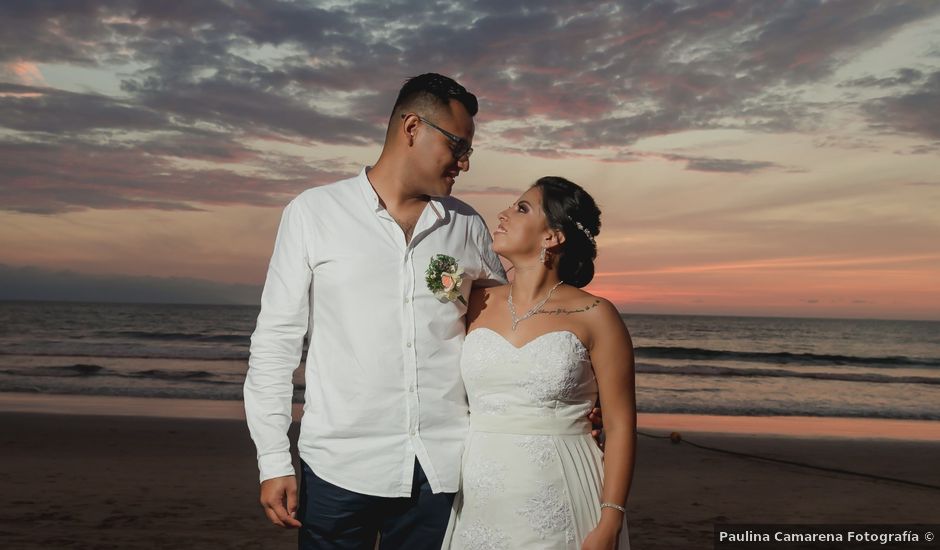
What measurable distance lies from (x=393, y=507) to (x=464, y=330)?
2.37ft

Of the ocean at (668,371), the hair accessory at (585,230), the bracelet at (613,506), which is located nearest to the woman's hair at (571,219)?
the hair accessory at (585,230)

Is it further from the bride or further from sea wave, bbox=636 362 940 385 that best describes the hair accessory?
sea wave, bbox=636 362 940 385

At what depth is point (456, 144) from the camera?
2.94 metres

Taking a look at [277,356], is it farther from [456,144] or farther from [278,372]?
[456,144]

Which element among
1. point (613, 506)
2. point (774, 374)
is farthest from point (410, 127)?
point (774, 374)

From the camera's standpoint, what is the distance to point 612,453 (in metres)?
2.89

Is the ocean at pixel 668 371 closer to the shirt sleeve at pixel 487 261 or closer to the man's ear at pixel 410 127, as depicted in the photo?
the shirt sleeve at pixel 487 261

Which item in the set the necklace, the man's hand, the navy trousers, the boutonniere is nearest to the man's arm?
the man's hand

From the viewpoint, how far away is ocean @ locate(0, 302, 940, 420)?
52.2ft

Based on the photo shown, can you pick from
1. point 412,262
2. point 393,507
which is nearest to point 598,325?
point 412,262

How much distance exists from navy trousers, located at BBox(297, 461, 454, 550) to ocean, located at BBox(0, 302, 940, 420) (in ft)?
40.2

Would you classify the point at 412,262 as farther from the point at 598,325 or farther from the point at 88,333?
the point at 88,333

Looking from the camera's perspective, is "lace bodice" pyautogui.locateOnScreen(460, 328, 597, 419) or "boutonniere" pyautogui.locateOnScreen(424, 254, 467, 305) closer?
"boutonniere" pyautogui.locateOnScreen(424, 254, 467, 305)

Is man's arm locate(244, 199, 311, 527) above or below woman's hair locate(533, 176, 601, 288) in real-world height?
below
